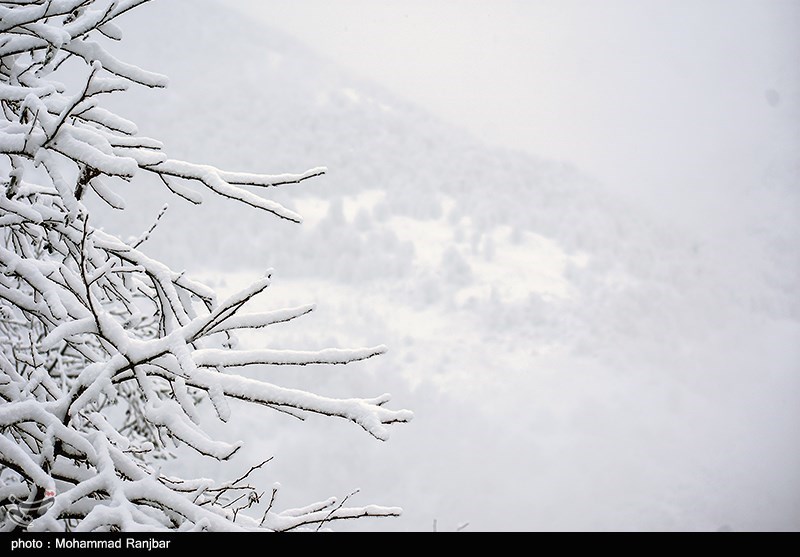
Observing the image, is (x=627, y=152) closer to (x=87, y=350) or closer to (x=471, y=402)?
(x=471, y=402)

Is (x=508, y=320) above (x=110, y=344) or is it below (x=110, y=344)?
below

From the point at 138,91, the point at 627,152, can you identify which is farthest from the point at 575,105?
the point at 138,91

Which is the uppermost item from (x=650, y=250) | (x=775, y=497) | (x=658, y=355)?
(x=650, y=250)

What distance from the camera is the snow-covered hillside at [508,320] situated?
17625 millimetres

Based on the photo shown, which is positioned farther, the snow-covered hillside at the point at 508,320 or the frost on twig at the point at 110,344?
the snow-covered hillside at the point at 508,320

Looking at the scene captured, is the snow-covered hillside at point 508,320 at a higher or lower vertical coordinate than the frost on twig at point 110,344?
lower

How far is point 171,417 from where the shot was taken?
130cm

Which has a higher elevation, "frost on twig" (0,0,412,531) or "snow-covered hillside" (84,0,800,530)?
"frost on twig" (0,0,412,531)

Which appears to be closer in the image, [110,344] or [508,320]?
[110,344]

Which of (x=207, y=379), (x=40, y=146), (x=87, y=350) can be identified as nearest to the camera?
(x=207, y=379)

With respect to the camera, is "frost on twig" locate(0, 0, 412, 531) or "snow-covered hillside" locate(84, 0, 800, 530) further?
"snow-covered hillside" locate(84, 0, 800, 530)

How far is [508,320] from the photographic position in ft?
70.3

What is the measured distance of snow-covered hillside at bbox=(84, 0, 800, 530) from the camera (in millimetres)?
17625

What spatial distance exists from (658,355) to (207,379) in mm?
25004
